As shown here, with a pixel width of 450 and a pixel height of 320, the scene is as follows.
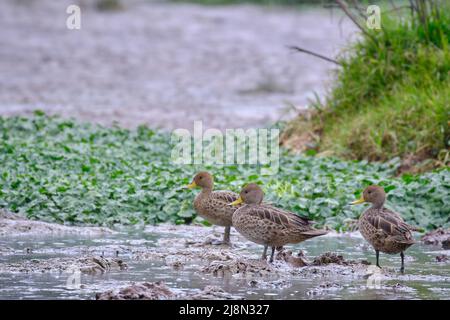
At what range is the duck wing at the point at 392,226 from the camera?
991 centimetres

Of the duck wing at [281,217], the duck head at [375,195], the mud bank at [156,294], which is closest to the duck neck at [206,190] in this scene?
the duck wing at [281,217]

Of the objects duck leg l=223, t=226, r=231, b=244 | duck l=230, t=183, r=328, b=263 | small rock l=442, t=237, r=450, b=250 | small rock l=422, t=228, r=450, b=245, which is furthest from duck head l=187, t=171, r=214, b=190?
small rock l=442, t=237, r=450, b=250

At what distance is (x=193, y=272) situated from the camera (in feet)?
31.7

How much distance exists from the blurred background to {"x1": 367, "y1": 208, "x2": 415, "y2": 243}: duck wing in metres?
7.56

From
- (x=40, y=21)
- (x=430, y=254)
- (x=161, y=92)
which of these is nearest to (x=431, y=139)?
(x=430, y=254)

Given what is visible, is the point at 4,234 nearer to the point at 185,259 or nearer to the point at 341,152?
the point at 185,259

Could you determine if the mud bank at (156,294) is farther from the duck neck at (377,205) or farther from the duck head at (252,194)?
the duck neck at (377,205)

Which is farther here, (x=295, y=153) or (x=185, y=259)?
(x=295, y=153)

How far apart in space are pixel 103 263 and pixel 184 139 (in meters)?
8.25

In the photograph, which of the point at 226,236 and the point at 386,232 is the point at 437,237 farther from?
the point at 226,236

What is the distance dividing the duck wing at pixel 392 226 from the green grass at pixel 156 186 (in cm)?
214

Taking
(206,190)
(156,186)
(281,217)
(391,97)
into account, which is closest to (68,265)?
(281,217)

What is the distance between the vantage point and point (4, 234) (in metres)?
11.5

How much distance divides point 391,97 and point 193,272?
7.52 metres
